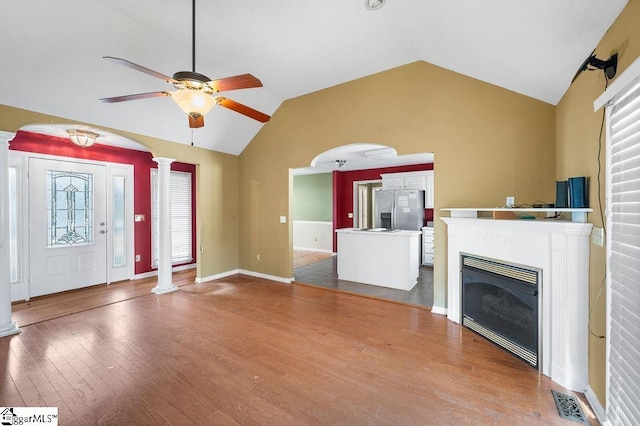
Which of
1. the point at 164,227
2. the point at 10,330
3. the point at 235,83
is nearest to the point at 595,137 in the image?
the point at 235,83

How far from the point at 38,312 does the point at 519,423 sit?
5.23 meters

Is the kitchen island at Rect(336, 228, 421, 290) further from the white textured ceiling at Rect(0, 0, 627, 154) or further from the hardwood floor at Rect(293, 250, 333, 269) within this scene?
the white textured ceiling at Rect(0, 0, 627, 154)

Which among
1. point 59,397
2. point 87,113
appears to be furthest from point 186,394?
point 87,113

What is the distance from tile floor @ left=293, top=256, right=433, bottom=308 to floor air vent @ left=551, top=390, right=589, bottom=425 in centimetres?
171

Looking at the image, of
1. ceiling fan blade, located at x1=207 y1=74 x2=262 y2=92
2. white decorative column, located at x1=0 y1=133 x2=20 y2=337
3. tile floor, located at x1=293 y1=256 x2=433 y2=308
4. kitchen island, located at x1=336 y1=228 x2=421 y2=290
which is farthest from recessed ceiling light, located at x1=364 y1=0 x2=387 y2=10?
white decorative column, located at x1=0 y1=133 x2=20 y2=337

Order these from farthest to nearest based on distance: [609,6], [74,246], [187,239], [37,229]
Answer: [187,239] → [74,246] → [37,229] → [609,6]

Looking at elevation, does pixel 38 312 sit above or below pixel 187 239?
below

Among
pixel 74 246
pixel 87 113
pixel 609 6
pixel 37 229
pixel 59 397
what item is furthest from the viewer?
pixel 74 246

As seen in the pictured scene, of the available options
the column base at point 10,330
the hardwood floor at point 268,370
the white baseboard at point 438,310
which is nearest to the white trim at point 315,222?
the hardwood floor at point 268,370

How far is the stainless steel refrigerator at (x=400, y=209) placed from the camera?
20.0 ft

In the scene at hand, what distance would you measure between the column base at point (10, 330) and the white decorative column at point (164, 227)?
153 cm

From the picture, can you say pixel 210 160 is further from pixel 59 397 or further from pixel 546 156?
pixel 546 156

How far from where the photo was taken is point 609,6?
59.3 inches

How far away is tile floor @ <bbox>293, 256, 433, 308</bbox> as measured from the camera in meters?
3.91
